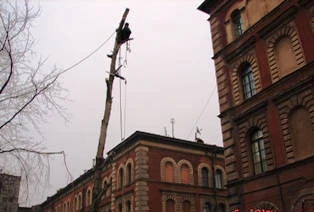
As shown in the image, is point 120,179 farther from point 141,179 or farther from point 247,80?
point 247,80

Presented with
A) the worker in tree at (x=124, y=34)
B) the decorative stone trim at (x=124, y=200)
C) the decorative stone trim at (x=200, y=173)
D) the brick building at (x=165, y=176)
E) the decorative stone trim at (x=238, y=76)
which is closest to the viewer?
the worker in tree at (x=124, y=34)

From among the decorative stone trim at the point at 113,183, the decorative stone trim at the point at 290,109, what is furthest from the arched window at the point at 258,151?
the decorative stone trim at the point at 113,183

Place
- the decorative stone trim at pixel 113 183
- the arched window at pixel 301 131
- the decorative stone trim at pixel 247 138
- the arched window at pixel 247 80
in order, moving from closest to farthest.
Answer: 1. the arched window at pixel 301 131
2. the decorative stone trim at pixel 247 138
3. the arched window at pixel 247 80
4. the decorative stone trim at pixel 113 183

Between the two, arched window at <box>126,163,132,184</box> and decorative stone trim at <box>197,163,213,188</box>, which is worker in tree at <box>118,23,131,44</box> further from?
decorative stone trim at <box>197,163,213,188</box>

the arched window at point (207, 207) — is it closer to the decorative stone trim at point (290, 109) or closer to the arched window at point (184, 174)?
the arched window at point (184, 174)

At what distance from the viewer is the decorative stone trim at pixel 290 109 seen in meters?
14.4

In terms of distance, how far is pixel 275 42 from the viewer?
1683 cm

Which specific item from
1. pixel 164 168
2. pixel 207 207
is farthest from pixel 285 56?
pixel 207 207

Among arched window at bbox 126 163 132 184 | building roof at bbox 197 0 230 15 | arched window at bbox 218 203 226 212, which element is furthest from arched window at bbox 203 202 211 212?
building roof at bbox 197 0 230 15

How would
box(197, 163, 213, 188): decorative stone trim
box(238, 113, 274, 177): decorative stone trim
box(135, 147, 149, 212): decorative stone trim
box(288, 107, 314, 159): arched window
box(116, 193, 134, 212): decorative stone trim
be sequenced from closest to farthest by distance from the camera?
box(288, 107, 314, 159): arched window < box(238, 113, 274, 177): decorative stone trim < box(135, 147, 149, 212): decorative stone trim < box(116, 193, 134, 212): decorative stone trim < box(197, 163, 213, 188): decorative stone trim

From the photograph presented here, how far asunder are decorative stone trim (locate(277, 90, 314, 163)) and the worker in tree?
8.40 meters

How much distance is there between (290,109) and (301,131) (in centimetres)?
105

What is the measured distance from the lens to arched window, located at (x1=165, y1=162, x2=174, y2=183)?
102 ft

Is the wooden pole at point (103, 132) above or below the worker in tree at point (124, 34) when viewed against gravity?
below
